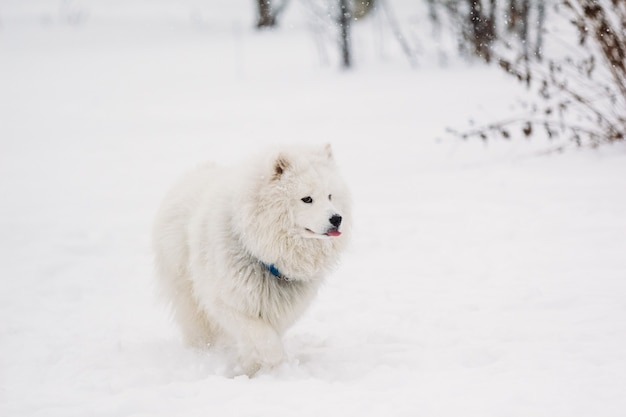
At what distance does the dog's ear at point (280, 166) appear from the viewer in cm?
429

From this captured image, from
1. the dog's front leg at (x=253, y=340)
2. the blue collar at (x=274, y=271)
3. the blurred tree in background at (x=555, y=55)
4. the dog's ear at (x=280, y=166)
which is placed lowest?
the dog's front leg at (x=253, y=340)

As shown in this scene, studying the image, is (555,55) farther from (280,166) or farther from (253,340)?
(253,340)

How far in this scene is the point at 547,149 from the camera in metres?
9.30

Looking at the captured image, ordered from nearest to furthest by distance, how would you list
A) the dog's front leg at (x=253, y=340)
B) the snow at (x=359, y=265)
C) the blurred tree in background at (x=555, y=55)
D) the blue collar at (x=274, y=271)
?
the snow at (x=359, y=265) < the dog's front leg at (x=253, y=340) < the blue collar at (x=274, y=271) < the blurred tree in background at (x=555, y=55)

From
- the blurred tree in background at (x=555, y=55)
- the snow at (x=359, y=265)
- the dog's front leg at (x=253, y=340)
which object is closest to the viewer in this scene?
the snow at (x=359, y=265)

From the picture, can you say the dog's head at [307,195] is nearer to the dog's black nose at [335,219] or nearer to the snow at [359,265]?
the dog's black nose at [335,219]

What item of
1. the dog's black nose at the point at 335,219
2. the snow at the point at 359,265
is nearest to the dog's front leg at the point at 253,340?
the snow at the point at 359,265

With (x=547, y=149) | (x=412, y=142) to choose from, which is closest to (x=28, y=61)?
(x=412, y=142)

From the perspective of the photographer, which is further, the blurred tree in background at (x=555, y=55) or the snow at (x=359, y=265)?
the blurred tree in background at (x=555, y=55)

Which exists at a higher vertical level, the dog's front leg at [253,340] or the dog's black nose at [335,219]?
the dog's black nose at [335,219]

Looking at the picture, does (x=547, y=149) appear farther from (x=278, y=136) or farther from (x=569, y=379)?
(x=569, y=379)

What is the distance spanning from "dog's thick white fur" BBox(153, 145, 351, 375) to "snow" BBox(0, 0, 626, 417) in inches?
14.0

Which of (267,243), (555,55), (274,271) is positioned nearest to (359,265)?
(274,271)

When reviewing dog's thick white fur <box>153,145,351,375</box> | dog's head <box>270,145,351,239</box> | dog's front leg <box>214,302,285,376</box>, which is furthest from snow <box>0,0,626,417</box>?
dog's head <box>270,145,351,239</box>
